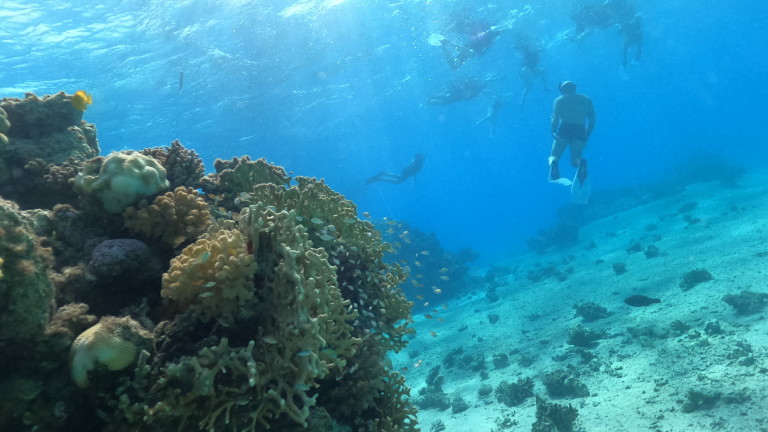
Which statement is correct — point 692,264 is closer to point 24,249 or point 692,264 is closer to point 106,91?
point 24,249

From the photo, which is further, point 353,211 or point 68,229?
point 353,211

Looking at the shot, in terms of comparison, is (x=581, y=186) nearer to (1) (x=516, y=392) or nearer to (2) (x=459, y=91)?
(1) (x=516, y=392)

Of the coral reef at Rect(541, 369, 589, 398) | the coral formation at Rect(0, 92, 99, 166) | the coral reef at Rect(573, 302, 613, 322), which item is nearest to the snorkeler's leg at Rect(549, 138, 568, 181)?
the coral reef at Rect(573, 302, 613, 322)

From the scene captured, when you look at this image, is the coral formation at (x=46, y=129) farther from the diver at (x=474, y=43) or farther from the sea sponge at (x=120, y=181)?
the diver at (x=474, y=43)

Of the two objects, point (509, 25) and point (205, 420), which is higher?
point (509, 25)

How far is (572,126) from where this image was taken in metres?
19.9

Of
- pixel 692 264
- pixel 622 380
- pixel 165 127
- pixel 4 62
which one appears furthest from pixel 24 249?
pixel 165 127

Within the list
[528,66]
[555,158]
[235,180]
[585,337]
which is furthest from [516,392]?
[528,66]

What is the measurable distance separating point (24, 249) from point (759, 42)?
124 meters

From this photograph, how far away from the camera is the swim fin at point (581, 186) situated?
19.0m

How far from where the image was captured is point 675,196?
107 feet

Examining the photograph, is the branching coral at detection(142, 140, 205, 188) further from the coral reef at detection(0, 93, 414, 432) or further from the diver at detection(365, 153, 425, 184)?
the diver at detection(365, 153, 425, 184)

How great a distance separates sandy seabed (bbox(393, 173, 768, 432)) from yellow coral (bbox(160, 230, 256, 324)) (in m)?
4.26

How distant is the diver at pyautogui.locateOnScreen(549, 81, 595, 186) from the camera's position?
19.0m
